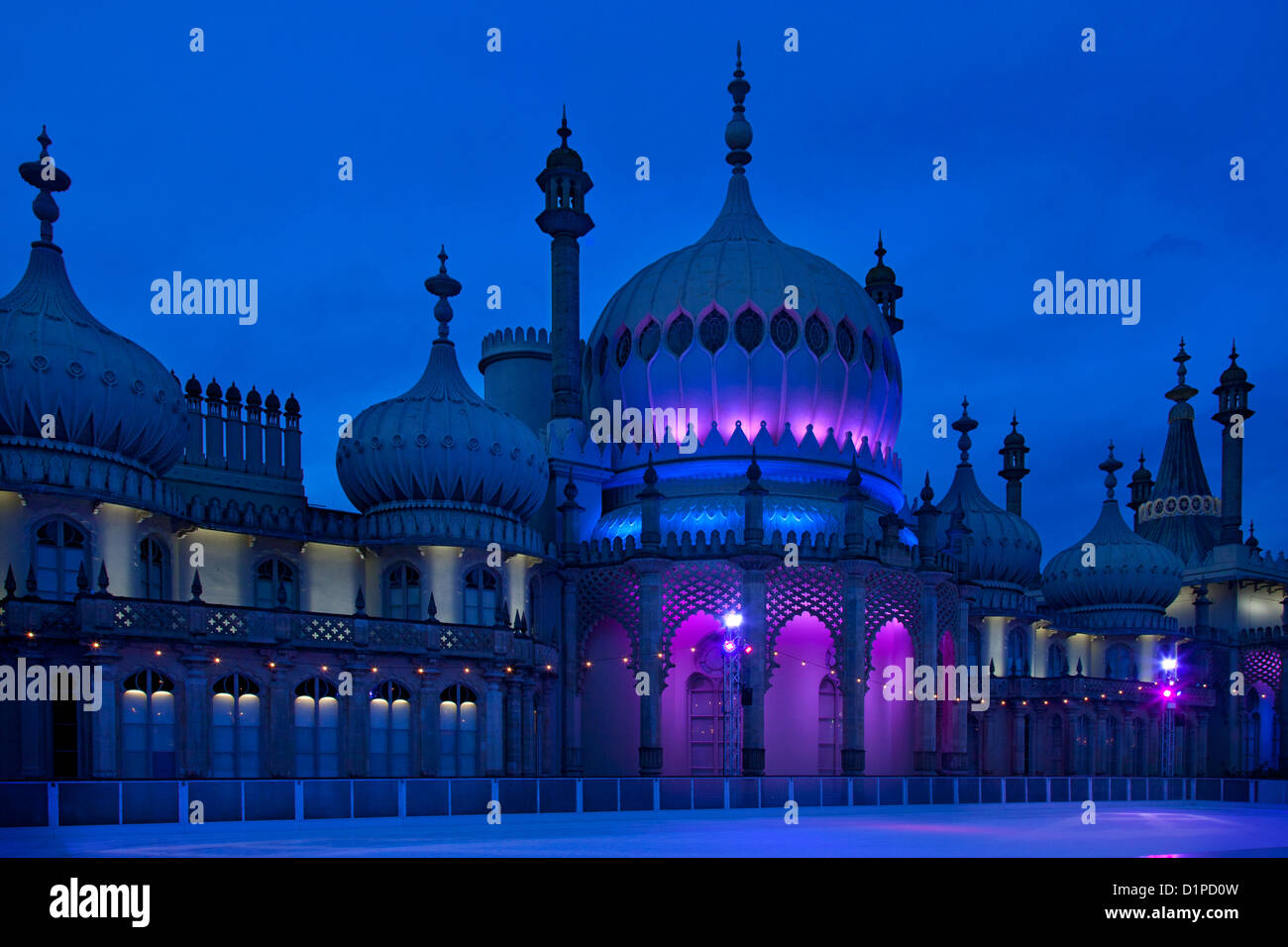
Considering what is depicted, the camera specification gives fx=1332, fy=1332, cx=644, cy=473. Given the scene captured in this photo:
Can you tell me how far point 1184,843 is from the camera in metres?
20.1

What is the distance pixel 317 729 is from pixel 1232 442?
5309cm

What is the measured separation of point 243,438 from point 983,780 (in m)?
21.3

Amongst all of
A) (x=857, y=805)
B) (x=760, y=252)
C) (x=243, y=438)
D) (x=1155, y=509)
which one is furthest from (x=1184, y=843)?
(x=1155, y=509)

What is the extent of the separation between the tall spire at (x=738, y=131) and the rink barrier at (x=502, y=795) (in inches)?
951

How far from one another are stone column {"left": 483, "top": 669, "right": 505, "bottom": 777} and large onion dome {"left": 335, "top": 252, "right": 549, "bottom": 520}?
190 inches

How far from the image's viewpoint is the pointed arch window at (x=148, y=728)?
2736 cm

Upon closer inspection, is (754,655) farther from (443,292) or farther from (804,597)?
(443,292)

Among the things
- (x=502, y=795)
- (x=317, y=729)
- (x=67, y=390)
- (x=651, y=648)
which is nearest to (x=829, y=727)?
(x=651, y=648)

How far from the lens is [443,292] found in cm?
3850

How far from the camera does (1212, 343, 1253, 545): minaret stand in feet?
211

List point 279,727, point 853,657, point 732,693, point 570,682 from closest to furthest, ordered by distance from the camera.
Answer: point 279,727, point 732,693, point 853,657, point 570,682

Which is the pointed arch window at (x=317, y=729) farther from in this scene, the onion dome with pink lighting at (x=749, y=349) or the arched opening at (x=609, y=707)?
the onion dome with pink lighting at (x=749, y=349)

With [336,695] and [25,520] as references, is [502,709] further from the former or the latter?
[25,520]

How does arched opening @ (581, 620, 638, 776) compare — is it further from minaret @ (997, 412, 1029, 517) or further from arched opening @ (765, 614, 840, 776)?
minaret @ (997, 412, 1029, 517)
